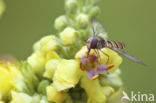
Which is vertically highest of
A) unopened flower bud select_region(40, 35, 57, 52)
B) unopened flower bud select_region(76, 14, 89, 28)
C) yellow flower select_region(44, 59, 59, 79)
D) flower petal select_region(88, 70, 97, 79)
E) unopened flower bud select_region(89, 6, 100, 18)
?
unopened flower bud select_region(89, 6, 100, 18)

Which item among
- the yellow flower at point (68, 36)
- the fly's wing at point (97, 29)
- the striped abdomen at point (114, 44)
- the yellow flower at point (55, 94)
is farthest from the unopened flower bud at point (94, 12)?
the yellow flower at point (55, 94)

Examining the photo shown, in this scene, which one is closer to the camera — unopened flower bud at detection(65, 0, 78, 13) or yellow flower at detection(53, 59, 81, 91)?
yellow flower at detection(53, 59, 81, 91)

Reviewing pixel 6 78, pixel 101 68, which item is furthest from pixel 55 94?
pixel 6 78

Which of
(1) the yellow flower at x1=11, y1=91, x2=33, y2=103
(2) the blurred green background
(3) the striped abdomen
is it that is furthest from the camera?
(2) the blurred green background

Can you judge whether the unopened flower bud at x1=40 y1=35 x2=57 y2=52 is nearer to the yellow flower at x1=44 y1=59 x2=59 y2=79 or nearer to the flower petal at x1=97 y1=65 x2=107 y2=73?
the yellow flower at x1=44 y1=59 x2=59 y2=79

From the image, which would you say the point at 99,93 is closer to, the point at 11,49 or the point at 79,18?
the point at 79,18

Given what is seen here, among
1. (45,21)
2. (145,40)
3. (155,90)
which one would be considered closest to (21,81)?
(155,90)

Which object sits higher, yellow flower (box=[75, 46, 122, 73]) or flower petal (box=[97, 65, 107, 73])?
yellow flower (box=[75, 46, 122, 73])

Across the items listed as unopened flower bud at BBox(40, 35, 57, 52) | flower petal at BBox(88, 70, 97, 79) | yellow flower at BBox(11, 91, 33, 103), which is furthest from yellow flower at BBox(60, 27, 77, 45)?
yellow flower at BBox(11, 91, 33, 103)
